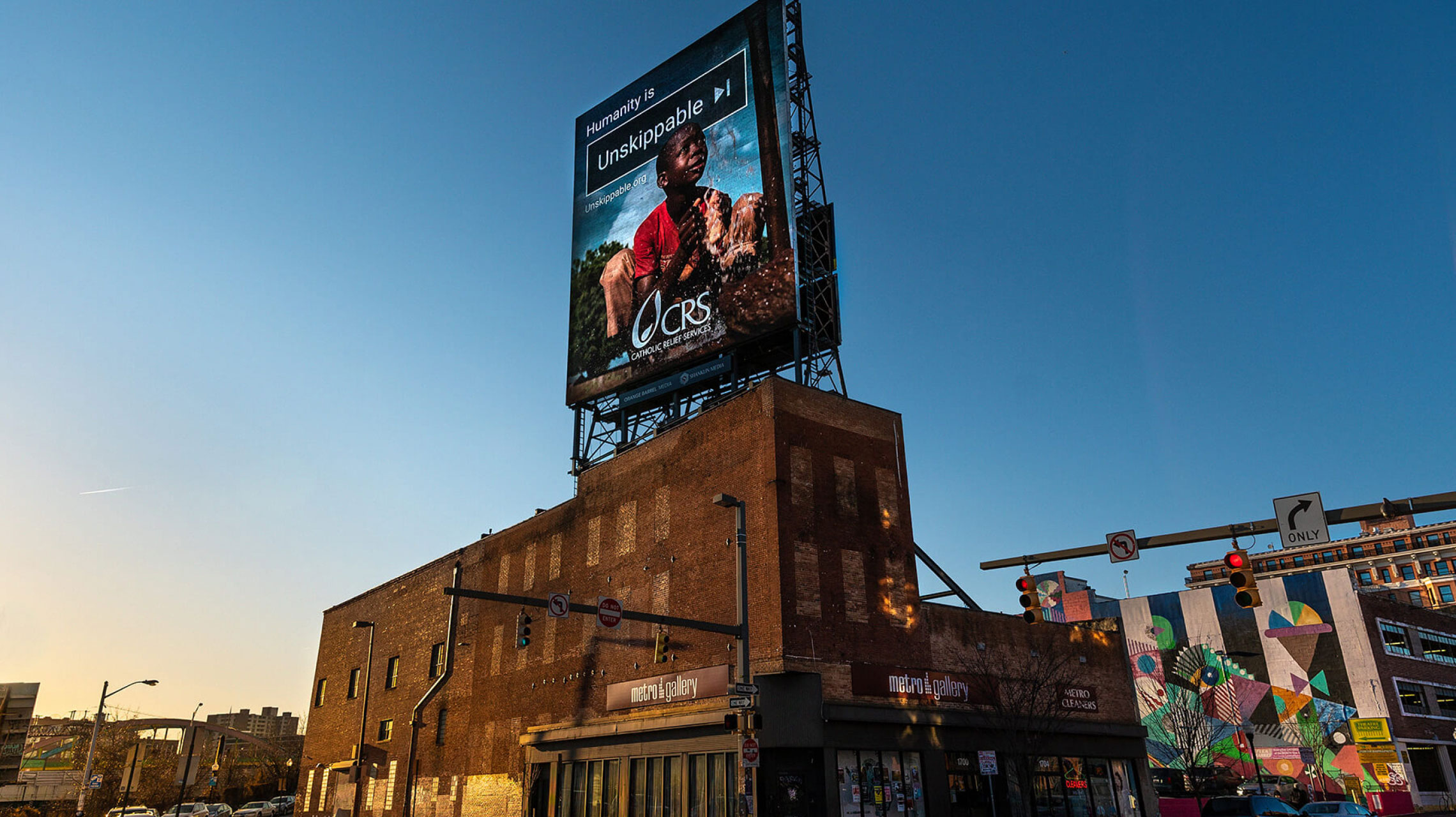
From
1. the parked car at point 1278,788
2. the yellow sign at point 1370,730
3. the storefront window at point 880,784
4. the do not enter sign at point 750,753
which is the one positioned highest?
the yellow sign at point 1370,730

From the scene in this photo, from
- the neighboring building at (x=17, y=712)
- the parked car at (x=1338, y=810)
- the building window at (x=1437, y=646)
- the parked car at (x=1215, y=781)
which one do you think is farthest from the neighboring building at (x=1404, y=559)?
the neighboring building at (x=17, y=712)

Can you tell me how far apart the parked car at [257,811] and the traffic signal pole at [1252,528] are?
6579 cm

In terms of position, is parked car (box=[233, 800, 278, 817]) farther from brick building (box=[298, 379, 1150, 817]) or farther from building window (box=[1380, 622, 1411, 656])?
building window (box=[1380, 622, 1411, 656])

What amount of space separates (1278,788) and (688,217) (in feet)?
185

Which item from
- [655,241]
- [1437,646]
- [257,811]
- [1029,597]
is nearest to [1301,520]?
[1029,597]

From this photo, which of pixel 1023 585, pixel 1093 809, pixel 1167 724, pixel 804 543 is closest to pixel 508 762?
pixel 804 543

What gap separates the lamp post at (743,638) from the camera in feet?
68.5

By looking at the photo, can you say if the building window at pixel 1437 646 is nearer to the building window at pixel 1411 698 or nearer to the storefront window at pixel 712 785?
the building window at pixel 1411 698

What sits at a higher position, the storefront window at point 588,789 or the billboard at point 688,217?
the billboard at point 688,217

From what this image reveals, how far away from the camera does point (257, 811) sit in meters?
68.0

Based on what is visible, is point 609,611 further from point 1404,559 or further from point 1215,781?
point 1404,559

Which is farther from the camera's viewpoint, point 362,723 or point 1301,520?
point 362,723

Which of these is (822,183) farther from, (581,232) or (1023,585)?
(1023,585)

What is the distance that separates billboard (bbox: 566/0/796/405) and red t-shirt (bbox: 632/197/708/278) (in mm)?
58
